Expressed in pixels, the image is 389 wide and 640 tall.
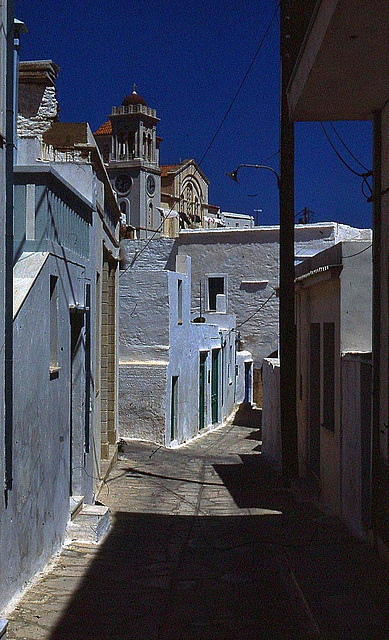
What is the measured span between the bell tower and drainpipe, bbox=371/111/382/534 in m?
57.7

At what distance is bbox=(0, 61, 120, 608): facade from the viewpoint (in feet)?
Answer: 19.6

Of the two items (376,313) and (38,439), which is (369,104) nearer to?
(376,313)

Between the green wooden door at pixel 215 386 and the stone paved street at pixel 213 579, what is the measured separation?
15161mm

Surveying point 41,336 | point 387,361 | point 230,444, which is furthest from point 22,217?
point 230,444

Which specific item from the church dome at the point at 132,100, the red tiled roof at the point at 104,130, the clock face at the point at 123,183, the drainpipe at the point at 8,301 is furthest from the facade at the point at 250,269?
the red tiled roof at the point at 104,130

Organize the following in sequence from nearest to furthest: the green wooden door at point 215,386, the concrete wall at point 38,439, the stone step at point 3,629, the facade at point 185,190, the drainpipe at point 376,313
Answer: the stone step at point 3,629 < the concrete wall at point 38,439 < the drainpipe at point 376,313 < the green wooden door at point 215,386 < the facade at point 185,190

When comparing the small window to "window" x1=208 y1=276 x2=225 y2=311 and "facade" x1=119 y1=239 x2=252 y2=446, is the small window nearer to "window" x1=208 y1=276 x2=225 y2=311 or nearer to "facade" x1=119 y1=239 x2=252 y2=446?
"facade" x1=119 y1=239 x2=252 y2=446

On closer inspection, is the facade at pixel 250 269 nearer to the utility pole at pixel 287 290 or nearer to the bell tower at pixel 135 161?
the utility pole at pixel 287 290

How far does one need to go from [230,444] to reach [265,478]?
8321mm

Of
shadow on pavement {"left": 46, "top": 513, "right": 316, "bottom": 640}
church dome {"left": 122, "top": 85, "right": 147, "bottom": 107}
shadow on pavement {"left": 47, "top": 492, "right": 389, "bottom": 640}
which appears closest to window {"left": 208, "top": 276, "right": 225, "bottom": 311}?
shadow on pavement {"left": 47, "top": 492, "right": 389, "bottom": 640}

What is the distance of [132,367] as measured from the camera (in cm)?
1994

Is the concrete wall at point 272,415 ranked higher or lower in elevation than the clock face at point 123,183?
lower

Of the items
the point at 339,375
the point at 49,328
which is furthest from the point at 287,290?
the point at 49,328

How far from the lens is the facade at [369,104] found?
634 cm
